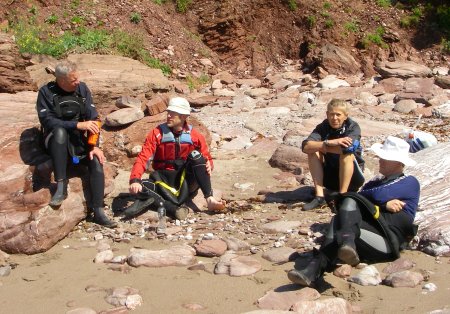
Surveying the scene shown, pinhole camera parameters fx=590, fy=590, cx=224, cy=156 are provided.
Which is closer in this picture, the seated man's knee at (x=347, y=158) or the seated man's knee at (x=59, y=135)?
the seated man's knee at (x=59, y=135)

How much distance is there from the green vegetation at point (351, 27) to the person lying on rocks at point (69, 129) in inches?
459

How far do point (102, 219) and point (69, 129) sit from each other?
2.99 feet

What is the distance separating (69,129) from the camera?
18.4ft

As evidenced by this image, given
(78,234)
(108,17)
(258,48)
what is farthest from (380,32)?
(78,234)

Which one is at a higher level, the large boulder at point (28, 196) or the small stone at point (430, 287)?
the large boulder at point (28, 196)

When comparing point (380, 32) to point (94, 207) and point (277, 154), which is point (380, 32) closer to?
point (277, 154)

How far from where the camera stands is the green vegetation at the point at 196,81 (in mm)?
14133

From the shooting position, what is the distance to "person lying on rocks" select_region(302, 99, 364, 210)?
568 centimetres

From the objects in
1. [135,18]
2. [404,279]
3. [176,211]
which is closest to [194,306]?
[404,279]

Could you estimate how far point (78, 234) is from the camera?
17.8 ft

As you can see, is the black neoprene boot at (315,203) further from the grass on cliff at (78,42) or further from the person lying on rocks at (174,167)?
the grass on cliff at (78,42)

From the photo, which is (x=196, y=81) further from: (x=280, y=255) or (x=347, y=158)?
(x=280, y=255)

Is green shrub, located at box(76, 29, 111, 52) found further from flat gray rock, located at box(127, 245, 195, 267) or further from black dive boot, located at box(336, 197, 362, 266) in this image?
black dive boot, located at box(336, 197, 362, 266)

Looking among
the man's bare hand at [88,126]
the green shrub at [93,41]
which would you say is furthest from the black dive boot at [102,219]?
the green shrub at [93,41]
